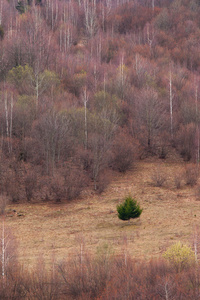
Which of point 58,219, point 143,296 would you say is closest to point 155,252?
point 143,296

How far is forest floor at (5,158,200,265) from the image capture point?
12.6m

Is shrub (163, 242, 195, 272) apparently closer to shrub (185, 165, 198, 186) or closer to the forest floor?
the forest floor

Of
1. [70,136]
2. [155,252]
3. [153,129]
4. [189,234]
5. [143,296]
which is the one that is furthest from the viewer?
[153,129]

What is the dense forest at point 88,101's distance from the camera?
2369 centimetres

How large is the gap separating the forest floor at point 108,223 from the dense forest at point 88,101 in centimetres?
160

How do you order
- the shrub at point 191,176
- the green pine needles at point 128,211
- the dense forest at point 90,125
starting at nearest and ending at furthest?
the dense forest at point 90,125 → the green pine needles at point 128,211 → the shrub at point 191,176

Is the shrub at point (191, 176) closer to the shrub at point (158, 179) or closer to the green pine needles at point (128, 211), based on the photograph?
the shrub at point (158, 179)

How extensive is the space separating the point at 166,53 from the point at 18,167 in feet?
125

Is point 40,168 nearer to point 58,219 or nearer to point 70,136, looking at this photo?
point 70,136

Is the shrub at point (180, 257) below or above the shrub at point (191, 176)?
above

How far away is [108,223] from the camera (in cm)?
1667

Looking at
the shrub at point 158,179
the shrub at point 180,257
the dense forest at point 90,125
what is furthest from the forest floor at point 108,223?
the shrub at point 180,257

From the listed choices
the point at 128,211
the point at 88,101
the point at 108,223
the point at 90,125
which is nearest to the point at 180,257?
the point at 128,211

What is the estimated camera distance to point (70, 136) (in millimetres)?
26344
